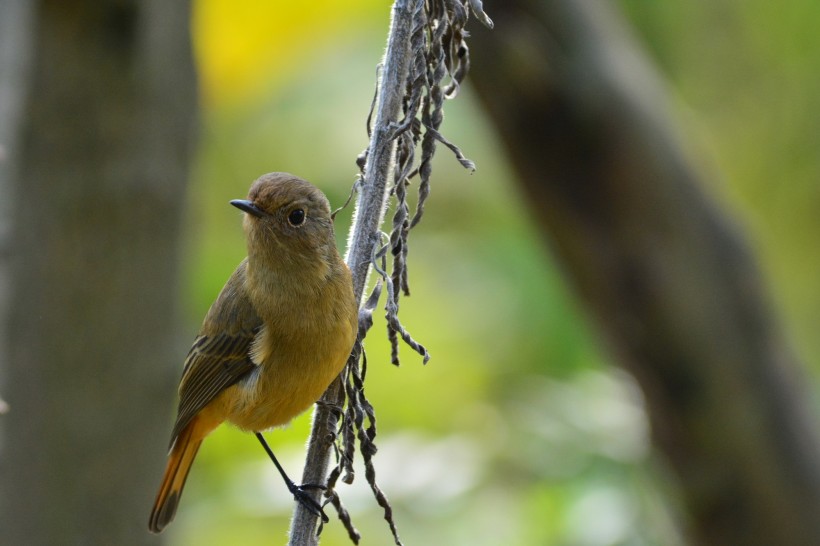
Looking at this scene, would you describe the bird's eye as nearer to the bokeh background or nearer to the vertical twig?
the vertical twig

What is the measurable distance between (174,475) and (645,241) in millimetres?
3480

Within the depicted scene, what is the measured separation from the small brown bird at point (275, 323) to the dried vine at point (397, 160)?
1.65 ft

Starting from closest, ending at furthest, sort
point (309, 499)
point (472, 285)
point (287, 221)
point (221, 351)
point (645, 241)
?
point (309, 499) < point (287, 221) < point (221, 351) < point (645, 241) < point (472, 285)

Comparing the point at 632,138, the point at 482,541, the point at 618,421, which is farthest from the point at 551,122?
the point at 482,541

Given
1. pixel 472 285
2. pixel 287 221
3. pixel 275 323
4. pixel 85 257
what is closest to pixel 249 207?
pixel 287 221

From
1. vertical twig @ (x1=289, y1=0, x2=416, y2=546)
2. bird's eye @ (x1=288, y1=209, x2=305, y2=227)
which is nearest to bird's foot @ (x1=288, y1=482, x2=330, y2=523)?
vertical twig @ (x1=289, y1=0, x2=416, y2=546)

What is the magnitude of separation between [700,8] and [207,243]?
15.0 ft

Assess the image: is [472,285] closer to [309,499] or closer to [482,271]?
[482,271]

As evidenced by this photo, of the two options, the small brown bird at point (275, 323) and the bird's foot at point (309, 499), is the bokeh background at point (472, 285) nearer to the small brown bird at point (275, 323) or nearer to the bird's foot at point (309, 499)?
the small brown bird at point (275, 323)

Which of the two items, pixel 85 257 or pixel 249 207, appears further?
pixel 85 257

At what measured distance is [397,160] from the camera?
2502 millimetres

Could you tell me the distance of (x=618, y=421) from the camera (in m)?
6.99

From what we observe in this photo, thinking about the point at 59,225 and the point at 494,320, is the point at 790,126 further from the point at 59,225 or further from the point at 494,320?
the point at 59,225

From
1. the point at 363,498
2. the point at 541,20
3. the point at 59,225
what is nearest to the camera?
the point at 59,225
